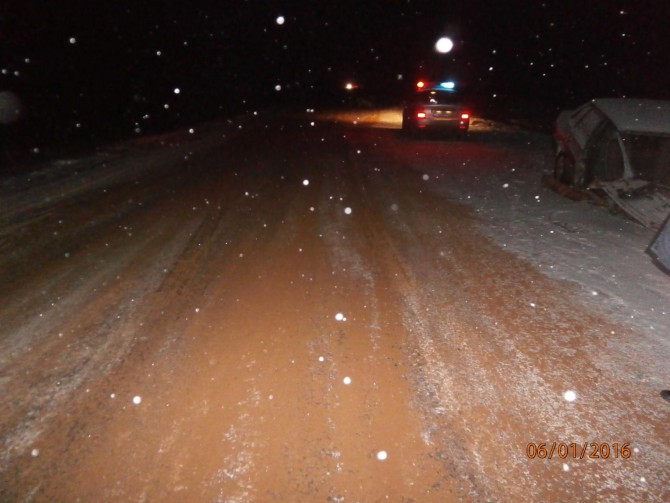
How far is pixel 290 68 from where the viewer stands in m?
81.7

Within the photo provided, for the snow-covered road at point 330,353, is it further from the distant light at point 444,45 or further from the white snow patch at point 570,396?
the distant light at point 444,45

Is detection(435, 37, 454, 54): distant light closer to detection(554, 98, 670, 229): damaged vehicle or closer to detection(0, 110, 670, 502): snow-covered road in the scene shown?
detection(554, 98, 670, 229): damaged vehicle

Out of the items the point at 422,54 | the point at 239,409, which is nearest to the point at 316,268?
the point at 239,409

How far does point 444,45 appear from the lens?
44.3 m

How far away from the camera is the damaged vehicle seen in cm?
732

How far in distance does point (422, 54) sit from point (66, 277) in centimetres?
5206

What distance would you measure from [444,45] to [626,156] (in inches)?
1582

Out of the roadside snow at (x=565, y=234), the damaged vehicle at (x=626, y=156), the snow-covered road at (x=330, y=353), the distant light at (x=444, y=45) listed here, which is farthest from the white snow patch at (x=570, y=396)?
the distant light at (x=444, y=45)

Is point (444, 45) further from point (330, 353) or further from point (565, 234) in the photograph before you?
point (330, 353)

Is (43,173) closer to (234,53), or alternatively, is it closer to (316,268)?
(316,268)

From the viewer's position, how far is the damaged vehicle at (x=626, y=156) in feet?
24.0
